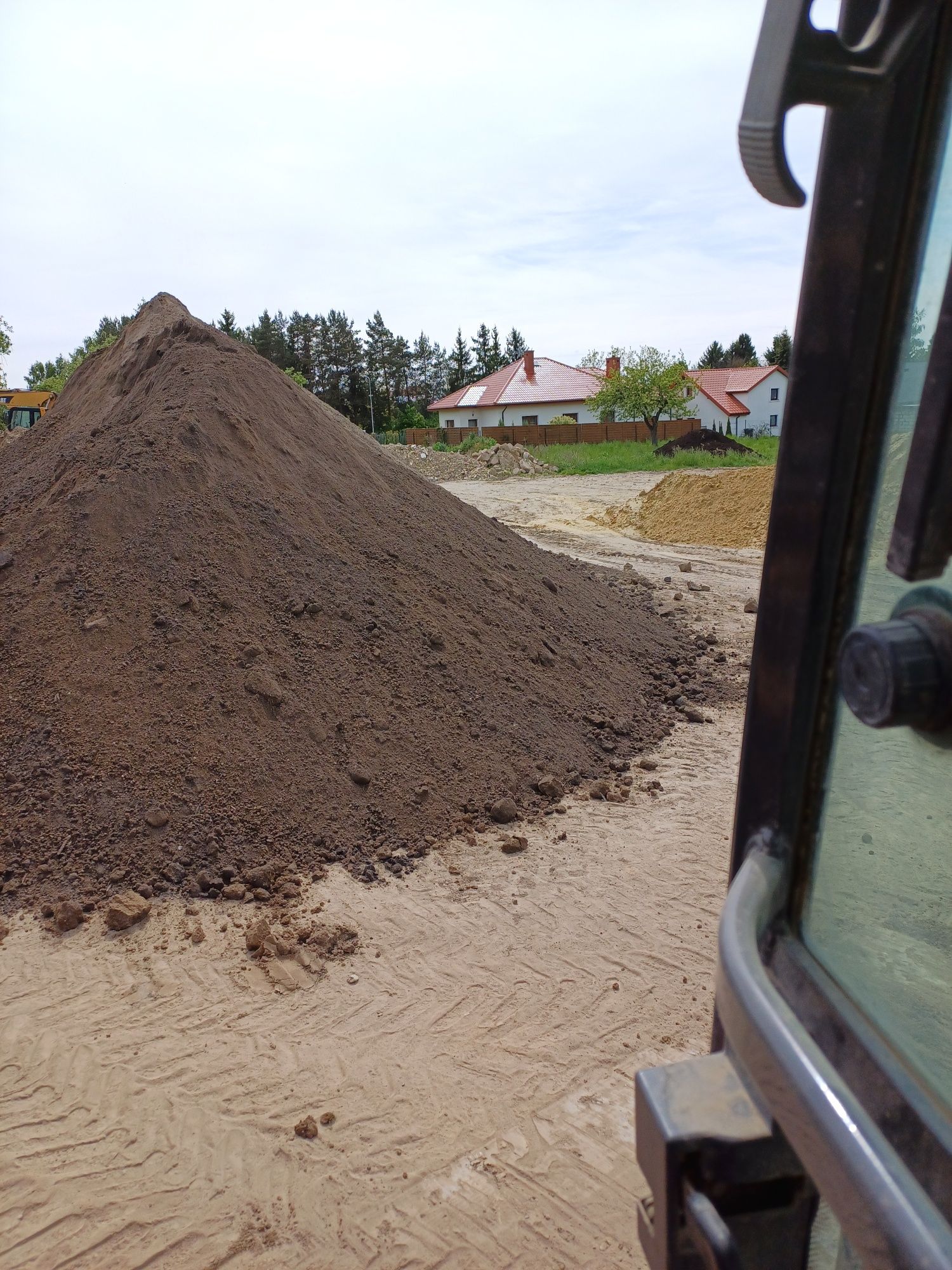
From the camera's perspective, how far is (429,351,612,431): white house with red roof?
49719 mm

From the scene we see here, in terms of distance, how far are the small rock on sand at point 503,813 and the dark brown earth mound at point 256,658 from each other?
90 millimetres

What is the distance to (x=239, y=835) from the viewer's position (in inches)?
180

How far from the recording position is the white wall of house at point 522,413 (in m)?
49.5

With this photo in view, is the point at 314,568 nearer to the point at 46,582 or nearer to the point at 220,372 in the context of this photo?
the point at 46,582

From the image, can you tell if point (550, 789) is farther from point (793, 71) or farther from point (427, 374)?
point (427, 374)

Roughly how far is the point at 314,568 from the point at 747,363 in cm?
8601

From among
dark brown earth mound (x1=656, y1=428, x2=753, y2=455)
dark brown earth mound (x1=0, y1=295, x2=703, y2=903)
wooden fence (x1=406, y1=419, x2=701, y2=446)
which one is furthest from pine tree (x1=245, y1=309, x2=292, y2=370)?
dark brown earth mound (x1=0, y1=295, x2=703, y2=903)

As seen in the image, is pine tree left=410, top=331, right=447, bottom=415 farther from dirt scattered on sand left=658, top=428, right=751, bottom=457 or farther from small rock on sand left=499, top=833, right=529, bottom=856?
small rock on sand left=499, top=833, right=529, bottom=856

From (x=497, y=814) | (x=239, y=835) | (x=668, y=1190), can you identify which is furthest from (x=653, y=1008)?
(x=668, y=1190)

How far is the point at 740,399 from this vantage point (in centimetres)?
5253

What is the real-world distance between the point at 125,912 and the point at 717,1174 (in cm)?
353

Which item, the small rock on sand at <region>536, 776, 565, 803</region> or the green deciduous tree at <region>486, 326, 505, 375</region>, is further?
the green deciduous tree at <region>486, 326, 505, 375</region>

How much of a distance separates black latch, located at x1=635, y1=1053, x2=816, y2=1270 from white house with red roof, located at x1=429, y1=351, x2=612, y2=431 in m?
48.5

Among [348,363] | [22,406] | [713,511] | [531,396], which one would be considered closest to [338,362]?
[348,363]
